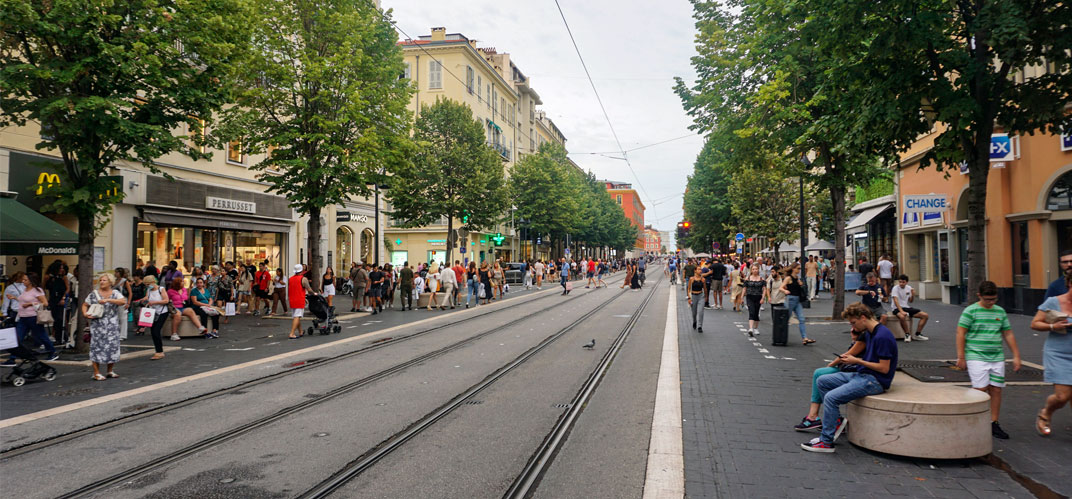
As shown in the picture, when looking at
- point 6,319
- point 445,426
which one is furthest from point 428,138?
point 445,426

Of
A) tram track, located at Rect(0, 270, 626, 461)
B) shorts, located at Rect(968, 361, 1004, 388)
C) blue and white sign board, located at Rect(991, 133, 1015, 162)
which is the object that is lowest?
tram track, located at Rect(0, 270, 626, 461)

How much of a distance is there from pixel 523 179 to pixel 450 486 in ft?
158

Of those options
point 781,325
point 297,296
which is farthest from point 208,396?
point 781,325

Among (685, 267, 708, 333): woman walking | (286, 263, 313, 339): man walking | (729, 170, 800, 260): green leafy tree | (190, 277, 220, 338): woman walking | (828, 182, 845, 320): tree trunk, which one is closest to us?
(286, 263, 313, 339): man walking

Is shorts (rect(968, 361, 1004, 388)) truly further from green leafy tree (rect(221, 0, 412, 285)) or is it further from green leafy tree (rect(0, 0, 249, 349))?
green leafy tree (rect(221, 0, 412, 285))

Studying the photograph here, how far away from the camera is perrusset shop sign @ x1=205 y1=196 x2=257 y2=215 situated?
21.6 m

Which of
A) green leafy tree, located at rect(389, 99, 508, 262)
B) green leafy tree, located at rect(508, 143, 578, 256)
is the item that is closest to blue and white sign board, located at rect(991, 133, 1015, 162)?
green leafy tree, located at rect(389, 99, 508, 262)

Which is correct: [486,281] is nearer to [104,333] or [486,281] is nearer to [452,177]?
[452,177]

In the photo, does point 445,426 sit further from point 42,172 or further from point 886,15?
point 42,172

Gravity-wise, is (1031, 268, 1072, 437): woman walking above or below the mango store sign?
below

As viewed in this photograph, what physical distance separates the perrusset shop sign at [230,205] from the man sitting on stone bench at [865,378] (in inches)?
853

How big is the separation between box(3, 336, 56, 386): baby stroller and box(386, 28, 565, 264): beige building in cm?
3182

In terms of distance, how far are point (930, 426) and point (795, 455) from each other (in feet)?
3.61

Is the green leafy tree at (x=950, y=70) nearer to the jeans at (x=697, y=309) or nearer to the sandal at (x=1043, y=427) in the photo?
the sandal at (x=1043, y=427)
